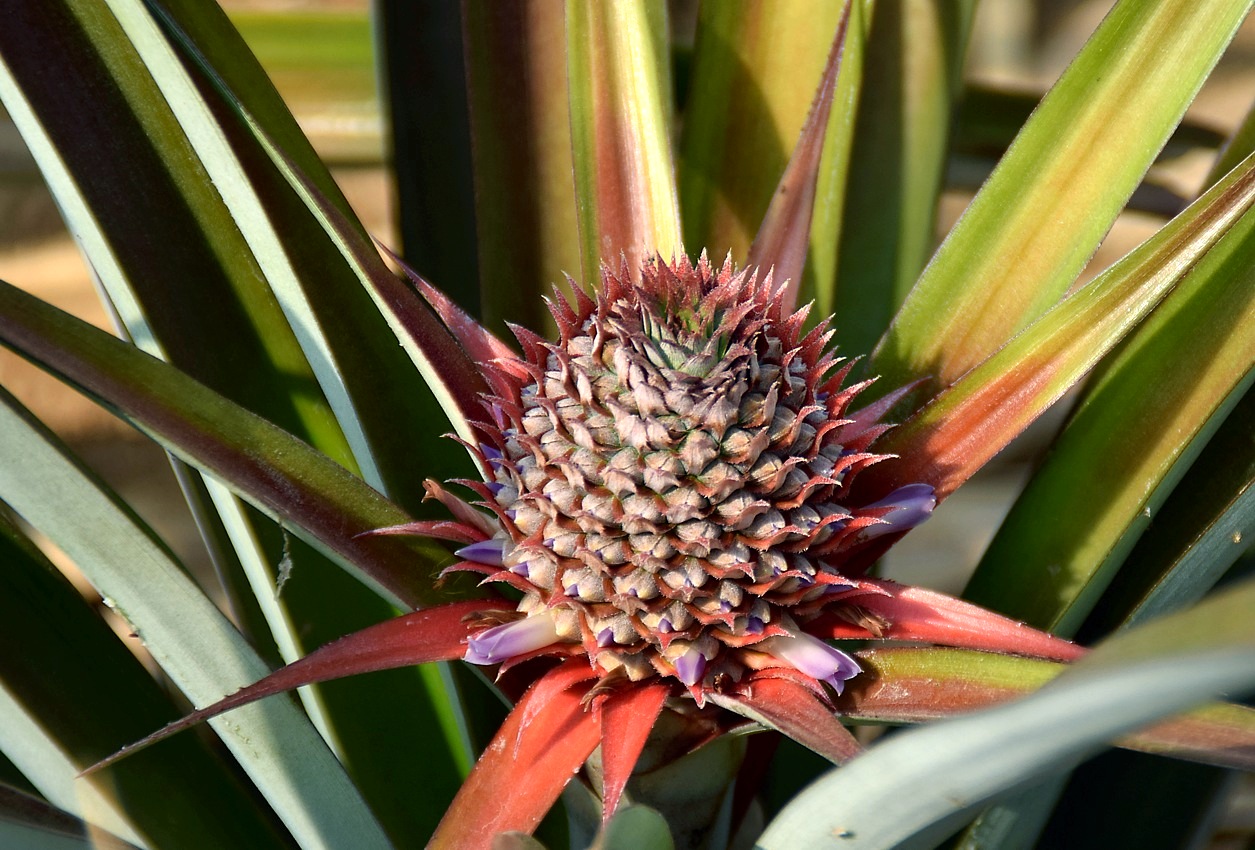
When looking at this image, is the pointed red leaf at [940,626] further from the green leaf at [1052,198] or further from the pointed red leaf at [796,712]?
the green leaf at [1052,198]

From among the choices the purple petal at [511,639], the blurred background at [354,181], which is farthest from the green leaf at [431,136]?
the purple petal at [511,639]

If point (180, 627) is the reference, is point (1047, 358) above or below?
above

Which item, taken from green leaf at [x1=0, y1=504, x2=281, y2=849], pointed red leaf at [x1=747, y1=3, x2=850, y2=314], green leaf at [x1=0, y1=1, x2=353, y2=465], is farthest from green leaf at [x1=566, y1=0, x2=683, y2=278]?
green leaf at [x1=0, y1=504, x2=281, y2=849]

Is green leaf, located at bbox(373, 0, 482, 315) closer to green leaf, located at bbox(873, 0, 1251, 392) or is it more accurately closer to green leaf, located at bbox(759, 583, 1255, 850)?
green leaf, located at bbox(873, 0, 1251, 392)

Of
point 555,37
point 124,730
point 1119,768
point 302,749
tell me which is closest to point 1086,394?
point 1119,768

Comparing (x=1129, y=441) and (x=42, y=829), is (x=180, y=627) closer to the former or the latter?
(x=42, y=829)

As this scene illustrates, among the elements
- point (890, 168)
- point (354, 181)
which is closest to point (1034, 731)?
point (890, 168)
